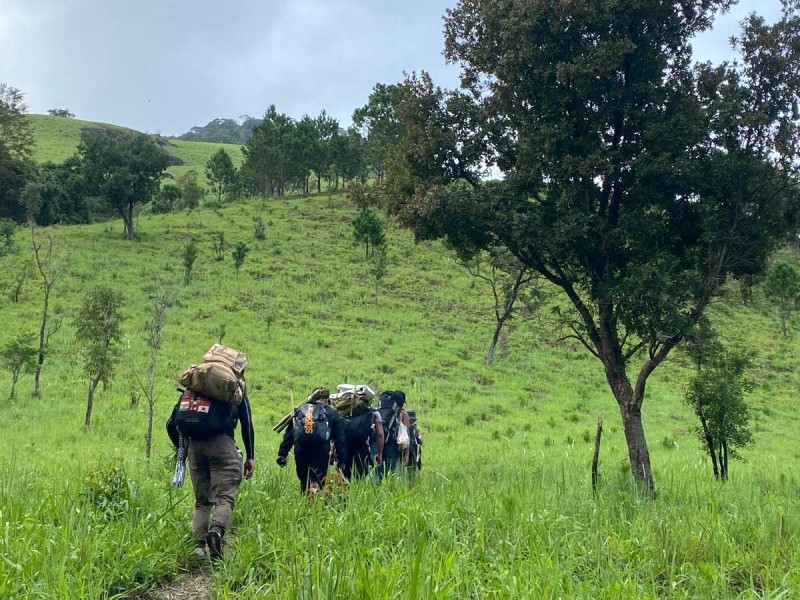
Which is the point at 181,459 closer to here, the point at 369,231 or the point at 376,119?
the point at 369,231

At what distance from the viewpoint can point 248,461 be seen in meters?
5.14

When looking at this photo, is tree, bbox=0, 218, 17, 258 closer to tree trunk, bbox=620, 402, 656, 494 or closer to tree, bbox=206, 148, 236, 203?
tree, bbox=206, 148, 236, 203

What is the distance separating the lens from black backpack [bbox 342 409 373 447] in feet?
22.8

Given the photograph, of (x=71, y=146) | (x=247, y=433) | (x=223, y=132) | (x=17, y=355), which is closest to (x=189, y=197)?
(x=71, y=146)

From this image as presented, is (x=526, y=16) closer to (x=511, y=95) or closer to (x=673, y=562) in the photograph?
(x=511, y=95)

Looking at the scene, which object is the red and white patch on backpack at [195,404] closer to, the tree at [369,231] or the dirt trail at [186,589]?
the dirt trail at [186,589]

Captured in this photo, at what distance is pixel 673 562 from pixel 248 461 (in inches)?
137

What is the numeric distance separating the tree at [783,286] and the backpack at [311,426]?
1472 inches

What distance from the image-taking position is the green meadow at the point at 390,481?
340cm

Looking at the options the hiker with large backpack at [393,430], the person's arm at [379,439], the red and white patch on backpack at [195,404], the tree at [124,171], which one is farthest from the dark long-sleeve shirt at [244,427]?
the tree at [124,171]

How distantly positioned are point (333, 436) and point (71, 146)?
320 ft

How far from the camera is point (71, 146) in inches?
3413

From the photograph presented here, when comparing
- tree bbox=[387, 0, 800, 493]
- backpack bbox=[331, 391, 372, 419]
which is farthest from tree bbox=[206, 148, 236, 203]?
backpack bbox=[331, 391, 372, 419]

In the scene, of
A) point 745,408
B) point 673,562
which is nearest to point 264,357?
point 745,408
